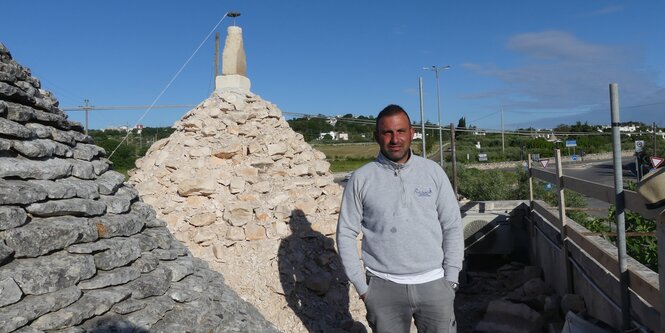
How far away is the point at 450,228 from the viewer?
316 centimetres

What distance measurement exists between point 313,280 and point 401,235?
2803mm

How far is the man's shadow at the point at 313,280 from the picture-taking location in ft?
17.9

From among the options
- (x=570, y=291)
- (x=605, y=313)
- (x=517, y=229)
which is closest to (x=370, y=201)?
(x=605, y=313)

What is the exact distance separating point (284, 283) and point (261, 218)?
0.83 metres

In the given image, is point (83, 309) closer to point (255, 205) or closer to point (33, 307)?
point (33, 307)

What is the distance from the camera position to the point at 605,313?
417 cm

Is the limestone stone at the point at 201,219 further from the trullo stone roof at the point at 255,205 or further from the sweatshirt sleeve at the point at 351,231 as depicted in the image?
the sweatshirt sleeve at the point at 351,231

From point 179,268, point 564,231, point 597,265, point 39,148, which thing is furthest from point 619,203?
point 39,148

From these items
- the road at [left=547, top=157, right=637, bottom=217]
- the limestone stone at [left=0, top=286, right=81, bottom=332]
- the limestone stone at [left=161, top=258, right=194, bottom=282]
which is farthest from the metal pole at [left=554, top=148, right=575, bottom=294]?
the road at [left=547, top=157, right=637, bottom=217]

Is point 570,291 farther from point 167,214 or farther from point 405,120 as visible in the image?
point 167,214

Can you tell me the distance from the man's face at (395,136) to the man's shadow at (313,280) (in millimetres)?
2805

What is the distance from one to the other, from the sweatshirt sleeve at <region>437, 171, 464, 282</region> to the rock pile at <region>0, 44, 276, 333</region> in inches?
60.3

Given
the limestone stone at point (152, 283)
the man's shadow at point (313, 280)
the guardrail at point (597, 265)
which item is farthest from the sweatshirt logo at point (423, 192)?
the man's shadow at point (313, 280)

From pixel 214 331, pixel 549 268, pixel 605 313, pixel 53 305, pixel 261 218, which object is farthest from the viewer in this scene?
pixel 549 268
